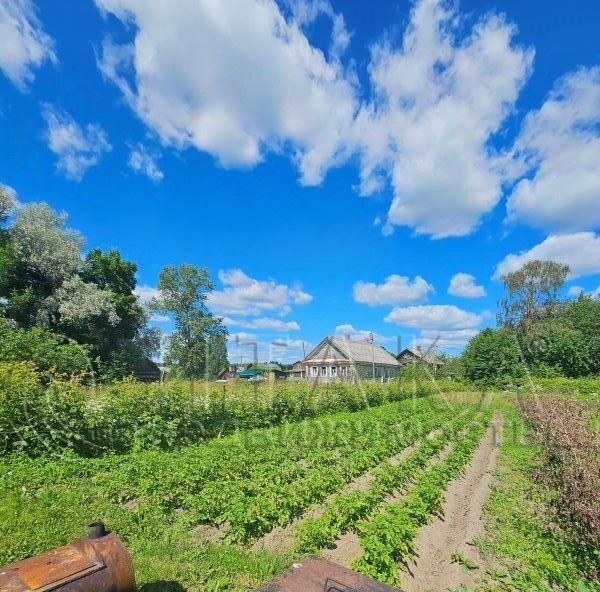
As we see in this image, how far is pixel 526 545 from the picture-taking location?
539 cm

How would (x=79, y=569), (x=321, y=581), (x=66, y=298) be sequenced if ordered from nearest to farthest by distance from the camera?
1. (x=321, y=581)
2. (x=79, y=569)
3. (x=66, y=298)

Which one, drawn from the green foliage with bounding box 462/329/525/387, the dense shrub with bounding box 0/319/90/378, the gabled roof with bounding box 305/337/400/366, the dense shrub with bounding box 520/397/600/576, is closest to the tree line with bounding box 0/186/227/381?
the dense shrub with bounding box 0/319/90/378

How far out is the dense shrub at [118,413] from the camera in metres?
7.34

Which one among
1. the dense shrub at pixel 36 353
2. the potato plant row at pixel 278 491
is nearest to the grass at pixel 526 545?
the potato plant row at pixel 278 491

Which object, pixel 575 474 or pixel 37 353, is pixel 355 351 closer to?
pixel 37 353

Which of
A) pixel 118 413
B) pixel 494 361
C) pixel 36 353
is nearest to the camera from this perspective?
pixel 118 413

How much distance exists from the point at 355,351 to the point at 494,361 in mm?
15534

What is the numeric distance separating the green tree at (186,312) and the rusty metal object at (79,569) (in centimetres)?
4040

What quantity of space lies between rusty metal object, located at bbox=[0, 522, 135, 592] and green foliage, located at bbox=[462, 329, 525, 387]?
36291mm

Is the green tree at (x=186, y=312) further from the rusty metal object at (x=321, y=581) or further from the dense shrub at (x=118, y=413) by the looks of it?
the rusty metal object at (x=321, y=581)

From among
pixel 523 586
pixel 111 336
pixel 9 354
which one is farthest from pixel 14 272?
pixel 523 586

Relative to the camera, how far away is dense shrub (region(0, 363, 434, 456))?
7344 mm

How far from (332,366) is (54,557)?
138 feet

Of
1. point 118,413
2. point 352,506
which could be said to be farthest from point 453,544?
point 118,413
